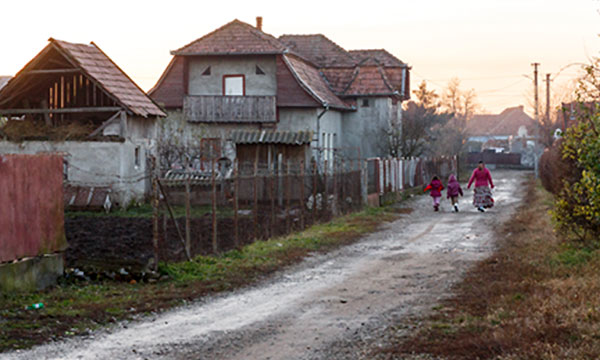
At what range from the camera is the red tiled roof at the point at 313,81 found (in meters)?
41.8

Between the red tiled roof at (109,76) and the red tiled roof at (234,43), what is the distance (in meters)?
9.35

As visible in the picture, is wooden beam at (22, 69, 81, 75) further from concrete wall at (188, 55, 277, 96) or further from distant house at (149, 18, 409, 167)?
concrete wall at (188, 55, 277, 96)

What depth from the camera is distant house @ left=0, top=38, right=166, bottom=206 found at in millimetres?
30562

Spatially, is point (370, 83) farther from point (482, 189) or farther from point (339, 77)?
point (482, 189)

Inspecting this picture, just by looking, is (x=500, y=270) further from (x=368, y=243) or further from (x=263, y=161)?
(x=263, y=161)

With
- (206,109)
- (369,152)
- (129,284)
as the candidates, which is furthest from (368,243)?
(369,152)

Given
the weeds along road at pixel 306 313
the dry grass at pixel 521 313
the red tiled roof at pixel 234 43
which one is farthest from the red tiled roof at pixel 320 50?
the dry grass at pixel 521 313

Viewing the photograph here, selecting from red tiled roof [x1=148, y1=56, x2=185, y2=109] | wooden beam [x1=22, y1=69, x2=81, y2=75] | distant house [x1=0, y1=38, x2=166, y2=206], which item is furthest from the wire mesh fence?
red tiled roof [x1=148, y1=56, x2=185, y2=109]

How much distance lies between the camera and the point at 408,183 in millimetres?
39031

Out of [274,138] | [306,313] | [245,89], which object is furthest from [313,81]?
[306,313]

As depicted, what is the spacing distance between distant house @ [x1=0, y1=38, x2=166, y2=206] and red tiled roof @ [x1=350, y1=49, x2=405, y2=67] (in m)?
19.9

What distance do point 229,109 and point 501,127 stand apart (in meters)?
110

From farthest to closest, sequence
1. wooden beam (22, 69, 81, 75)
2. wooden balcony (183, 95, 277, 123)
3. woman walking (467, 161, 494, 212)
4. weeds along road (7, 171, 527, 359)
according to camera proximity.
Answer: wooden balcony (183, 95, 277, 123), wooden beam (22, 69, 81, 75), woman walking (467, 161, 494, 212), weeds along road (7, 171, 527, 359)

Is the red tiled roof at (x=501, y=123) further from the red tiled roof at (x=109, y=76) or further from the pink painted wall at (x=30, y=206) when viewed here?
the pink painted wall at (x=30, y=206)
